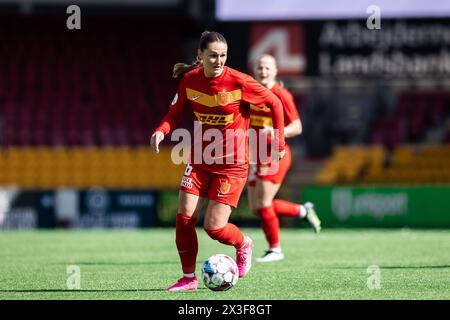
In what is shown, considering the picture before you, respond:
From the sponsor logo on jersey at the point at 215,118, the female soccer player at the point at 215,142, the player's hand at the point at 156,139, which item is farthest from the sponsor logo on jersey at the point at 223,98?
the player's hand at the point at 156,139

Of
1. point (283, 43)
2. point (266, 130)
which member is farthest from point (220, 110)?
point (283, 43)

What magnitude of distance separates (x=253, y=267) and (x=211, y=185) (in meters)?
2.12

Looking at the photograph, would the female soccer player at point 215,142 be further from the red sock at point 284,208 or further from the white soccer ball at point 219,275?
the red sock at point 284,208

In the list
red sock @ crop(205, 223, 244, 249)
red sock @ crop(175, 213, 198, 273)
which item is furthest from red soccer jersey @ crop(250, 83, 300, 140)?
red sock @ crop(175, 213, 198, 273)

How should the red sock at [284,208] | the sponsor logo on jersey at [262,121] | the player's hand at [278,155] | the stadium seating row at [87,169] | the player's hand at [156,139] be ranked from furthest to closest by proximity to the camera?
the stadium seating row at [87,169]
the red sock at [284,208]
the sponsor logo on jersey at [262,121]
the player's hand at [278,155]
the player's hand at [156,139]

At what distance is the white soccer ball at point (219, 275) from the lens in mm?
7520

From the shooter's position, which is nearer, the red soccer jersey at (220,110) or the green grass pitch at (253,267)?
the green grass pitch at (253,267)

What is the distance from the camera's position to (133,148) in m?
25.1

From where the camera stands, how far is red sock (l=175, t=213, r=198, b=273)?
308 inches

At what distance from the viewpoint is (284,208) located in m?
11.6

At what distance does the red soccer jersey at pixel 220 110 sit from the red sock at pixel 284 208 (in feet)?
11.3

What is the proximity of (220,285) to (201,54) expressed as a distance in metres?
1.88

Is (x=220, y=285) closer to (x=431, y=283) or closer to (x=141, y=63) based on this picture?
(x=431, y=283)

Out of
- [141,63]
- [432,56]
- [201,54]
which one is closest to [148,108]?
[141,63]
